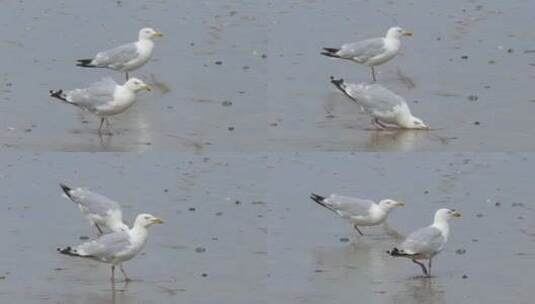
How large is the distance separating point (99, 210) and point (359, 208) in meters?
2.01

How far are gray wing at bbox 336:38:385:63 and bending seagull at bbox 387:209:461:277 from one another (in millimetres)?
2963

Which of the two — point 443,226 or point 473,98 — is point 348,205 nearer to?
point 443,226

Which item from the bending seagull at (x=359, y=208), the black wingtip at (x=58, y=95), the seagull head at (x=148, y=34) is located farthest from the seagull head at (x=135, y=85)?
the bending seagull at (x=359, y=208)

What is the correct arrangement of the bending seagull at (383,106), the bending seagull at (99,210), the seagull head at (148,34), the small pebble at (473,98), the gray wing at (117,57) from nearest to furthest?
1. the bending seagull at (99,210)
2. the bending seagull at (383,106)
3. the small pebble at (473,98)
4. the gray wing at (117,57)
5. the seagull head at (148,34)

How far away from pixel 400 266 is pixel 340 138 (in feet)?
4.93

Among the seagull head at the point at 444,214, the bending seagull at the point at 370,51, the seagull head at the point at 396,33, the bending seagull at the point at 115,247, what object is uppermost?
the seagull head at the point at 396,33

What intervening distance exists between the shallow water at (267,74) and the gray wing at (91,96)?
0.17 meters

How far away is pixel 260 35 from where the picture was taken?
52.1 feet

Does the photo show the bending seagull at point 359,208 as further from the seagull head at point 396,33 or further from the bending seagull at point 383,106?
the seagull head at point 396,33

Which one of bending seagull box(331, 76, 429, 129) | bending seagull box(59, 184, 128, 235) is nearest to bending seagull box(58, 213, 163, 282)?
bending seagull box(59, 184, 128, 235)

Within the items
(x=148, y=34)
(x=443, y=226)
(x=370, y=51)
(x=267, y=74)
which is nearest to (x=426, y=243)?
(x=443, y=226)

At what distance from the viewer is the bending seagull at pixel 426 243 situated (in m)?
11.1

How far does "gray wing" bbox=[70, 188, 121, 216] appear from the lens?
12391 mm

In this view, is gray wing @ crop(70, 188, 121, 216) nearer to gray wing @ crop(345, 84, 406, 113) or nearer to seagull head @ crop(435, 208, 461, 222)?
gray wing @ crop(345, 84, 406, 113)
